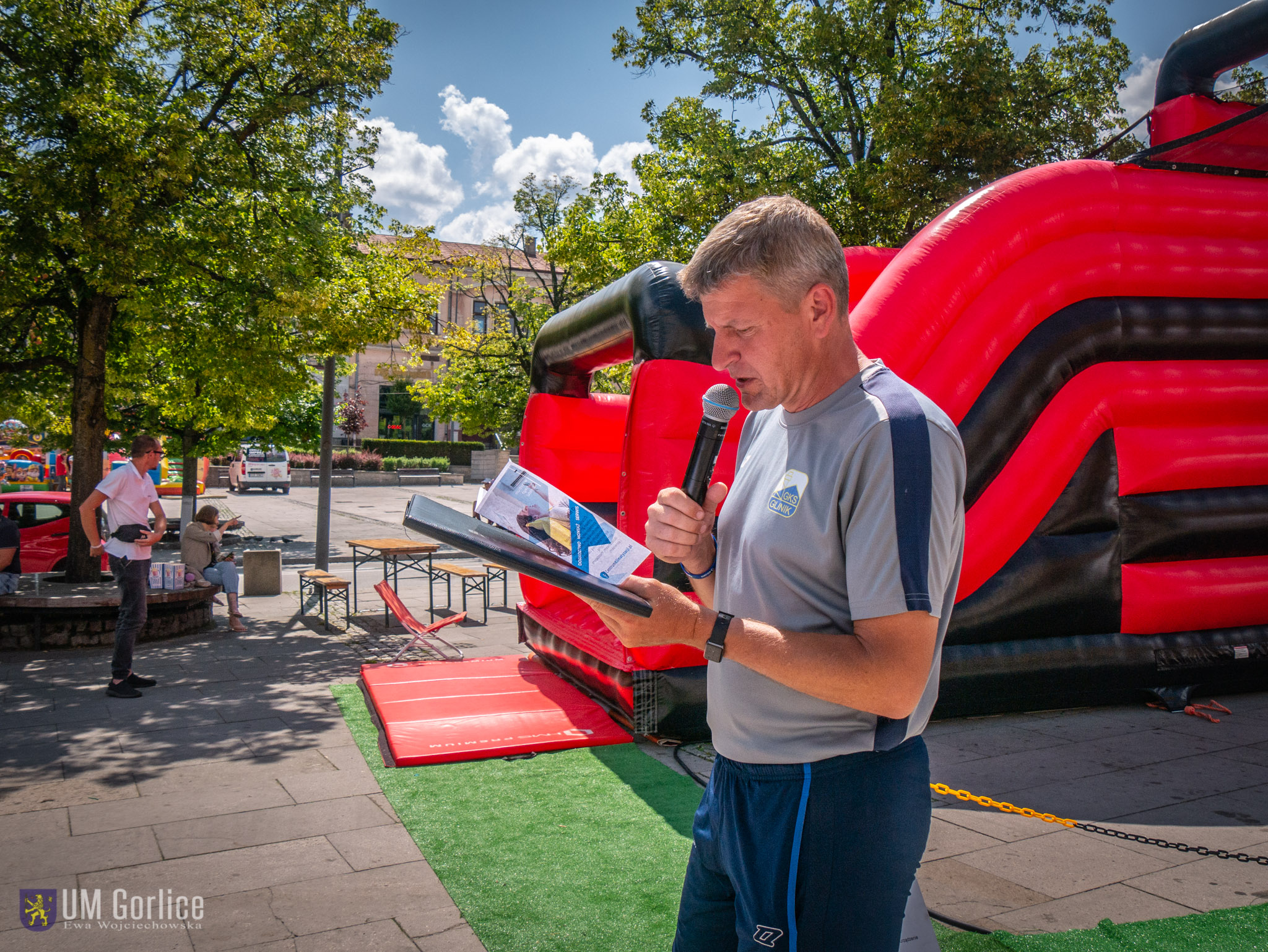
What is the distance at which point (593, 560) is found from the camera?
1629mm

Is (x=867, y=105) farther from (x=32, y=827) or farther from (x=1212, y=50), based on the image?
(x=32, y=827)

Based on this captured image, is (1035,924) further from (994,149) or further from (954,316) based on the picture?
(994,149)

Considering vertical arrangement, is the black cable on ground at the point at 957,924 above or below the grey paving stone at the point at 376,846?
above

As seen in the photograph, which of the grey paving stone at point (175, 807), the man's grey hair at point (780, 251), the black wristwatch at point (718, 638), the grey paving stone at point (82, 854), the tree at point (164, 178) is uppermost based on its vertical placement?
the tree at point (164, 178)

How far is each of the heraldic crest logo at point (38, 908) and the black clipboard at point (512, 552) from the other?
3.09 meters

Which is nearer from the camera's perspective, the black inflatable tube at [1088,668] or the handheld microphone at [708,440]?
the handheld microphone at [708,440]

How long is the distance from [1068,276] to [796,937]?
567 centimetres

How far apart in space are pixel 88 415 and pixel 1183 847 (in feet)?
37.8

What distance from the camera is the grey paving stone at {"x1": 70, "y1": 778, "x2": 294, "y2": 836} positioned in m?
4.49

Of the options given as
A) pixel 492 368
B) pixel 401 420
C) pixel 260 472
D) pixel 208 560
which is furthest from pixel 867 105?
pixel 401 420

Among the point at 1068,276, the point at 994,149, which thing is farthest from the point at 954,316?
the point at 994,149

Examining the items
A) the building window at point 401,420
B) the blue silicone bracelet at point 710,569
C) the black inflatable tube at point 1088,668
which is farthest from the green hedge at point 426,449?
the blue silicone bracelet at point 710,569

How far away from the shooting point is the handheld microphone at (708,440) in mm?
1845

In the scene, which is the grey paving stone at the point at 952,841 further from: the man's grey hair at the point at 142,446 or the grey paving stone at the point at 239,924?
the man's grey hair at the point at 142,446
